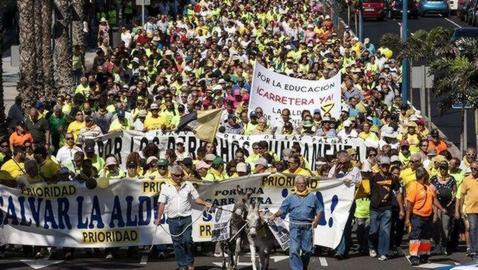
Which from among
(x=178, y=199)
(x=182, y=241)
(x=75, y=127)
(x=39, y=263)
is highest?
(x=75, y=127)

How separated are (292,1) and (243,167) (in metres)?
39.3

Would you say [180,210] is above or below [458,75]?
below

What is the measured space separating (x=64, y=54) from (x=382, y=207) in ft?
59.7

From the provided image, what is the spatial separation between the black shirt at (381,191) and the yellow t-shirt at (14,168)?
4995mm

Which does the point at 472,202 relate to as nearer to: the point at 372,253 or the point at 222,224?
the point at 372,253

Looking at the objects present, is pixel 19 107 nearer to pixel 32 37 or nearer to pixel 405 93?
pixel 32 37

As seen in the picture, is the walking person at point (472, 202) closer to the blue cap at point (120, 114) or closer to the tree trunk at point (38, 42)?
the blue cap at point (120, 114)

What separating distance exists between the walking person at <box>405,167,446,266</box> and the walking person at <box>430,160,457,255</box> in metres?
0.48

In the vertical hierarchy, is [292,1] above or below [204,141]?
above

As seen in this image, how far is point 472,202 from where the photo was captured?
21.2 m

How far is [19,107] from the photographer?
30.0 metres

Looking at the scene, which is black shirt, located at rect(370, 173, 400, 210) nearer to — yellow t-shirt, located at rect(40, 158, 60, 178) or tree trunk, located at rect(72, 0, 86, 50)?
yellow t-shirt, located at rect(40, 158, 60, 178)

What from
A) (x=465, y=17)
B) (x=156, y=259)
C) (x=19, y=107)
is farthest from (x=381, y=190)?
(x=465, y=17)

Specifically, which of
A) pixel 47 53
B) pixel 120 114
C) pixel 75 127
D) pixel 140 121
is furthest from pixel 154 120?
pixel 47 53
